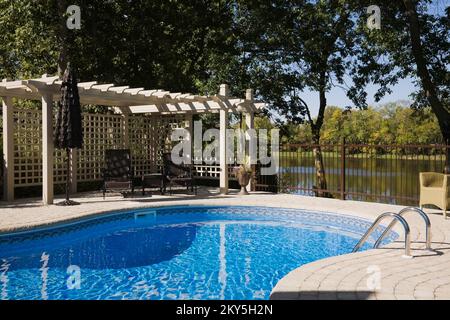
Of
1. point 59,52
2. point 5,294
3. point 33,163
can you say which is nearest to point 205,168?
point 33,163

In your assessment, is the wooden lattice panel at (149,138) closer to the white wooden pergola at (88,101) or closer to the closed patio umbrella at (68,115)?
the white wooden pergola at (88,101)

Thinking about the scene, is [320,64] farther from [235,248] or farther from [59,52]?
[235,248]

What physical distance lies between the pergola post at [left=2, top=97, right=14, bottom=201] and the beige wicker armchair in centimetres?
894

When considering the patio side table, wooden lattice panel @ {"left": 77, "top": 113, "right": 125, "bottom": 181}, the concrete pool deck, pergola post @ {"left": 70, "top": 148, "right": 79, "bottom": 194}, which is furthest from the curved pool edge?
wooden lattice panel @ {"left": 77, "top": 113, "right": 125, "bottom": 181}

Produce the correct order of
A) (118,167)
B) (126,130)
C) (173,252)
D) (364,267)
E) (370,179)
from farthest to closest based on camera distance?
1. (370,179)
2. (126,130)
3. (118,167)
4. (173,252)
5. (364,267)

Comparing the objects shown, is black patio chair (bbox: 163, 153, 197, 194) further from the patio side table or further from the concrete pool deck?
the concrete pool deck

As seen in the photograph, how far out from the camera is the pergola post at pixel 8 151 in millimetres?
10086

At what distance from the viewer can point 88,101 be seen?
11.6 metres

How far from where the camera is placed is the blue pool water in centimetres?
482

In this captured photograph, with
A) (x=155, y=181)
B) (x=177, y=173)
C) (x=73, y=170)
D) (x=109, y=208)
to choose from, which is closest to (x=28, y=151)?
(x=73, y=170)

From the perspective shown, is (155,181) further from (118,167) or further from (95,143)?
(95,143)

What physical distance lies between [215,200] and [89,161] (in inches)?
171

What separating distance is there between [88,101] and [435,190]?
28.6ft

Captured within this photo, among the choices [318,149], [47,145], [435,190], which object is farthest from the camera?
[318,149]
